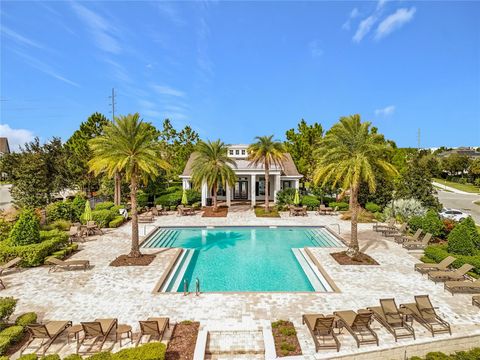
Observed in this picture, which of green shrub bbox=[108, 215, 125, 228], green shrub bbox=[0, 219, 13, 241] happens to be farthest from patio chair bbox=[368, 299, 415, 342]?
green shrub bbox=[0, 219, 13, 241]

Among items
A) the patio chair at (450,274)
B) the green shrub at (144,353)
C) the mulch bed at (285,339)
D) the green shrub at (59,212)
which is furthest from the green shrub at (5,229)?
the patio chair at (450,274)

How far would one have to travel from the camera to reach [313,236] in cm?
2278

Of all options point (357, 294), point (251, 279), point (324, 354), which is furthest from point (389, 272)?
point (324, 354)

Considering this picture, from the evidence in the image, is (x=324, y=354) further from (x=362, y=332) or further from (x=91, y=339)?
(x=91, y=339)

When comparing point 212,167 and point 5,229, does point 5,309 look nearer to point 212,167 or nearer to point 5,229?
point 5,229

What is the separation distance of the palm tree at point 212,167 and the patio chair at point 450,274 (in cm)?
2043

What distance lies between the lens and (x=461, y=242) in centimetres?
1582

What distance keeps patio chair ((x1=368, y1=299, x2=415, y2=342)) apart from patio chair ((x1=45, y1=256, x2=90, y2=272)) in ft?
44.4

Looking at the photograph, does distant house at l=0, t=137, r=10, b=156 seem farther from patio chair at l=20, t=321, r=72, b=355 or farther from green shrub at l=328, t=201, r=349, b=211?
patio chair at l=20, t=321, r=72, b=355

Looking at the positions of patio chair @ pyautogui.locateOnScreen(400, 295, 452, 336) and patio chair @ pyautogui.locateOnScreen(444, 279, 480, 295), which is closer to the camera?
patio chair @ pyautogui.locateOnScreen(400, 295, 452, 336)

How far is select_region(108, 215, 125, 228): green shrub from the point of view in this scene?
2423cm

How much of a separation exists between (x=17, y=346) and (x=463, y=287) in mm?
16604

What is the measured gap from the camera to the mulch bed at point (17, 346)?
27.8 ft

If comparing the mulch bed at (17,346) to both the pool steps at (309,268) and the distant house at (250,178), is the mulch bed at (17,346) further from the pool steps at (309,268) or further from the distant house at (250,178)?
the distant house at (250,178)
